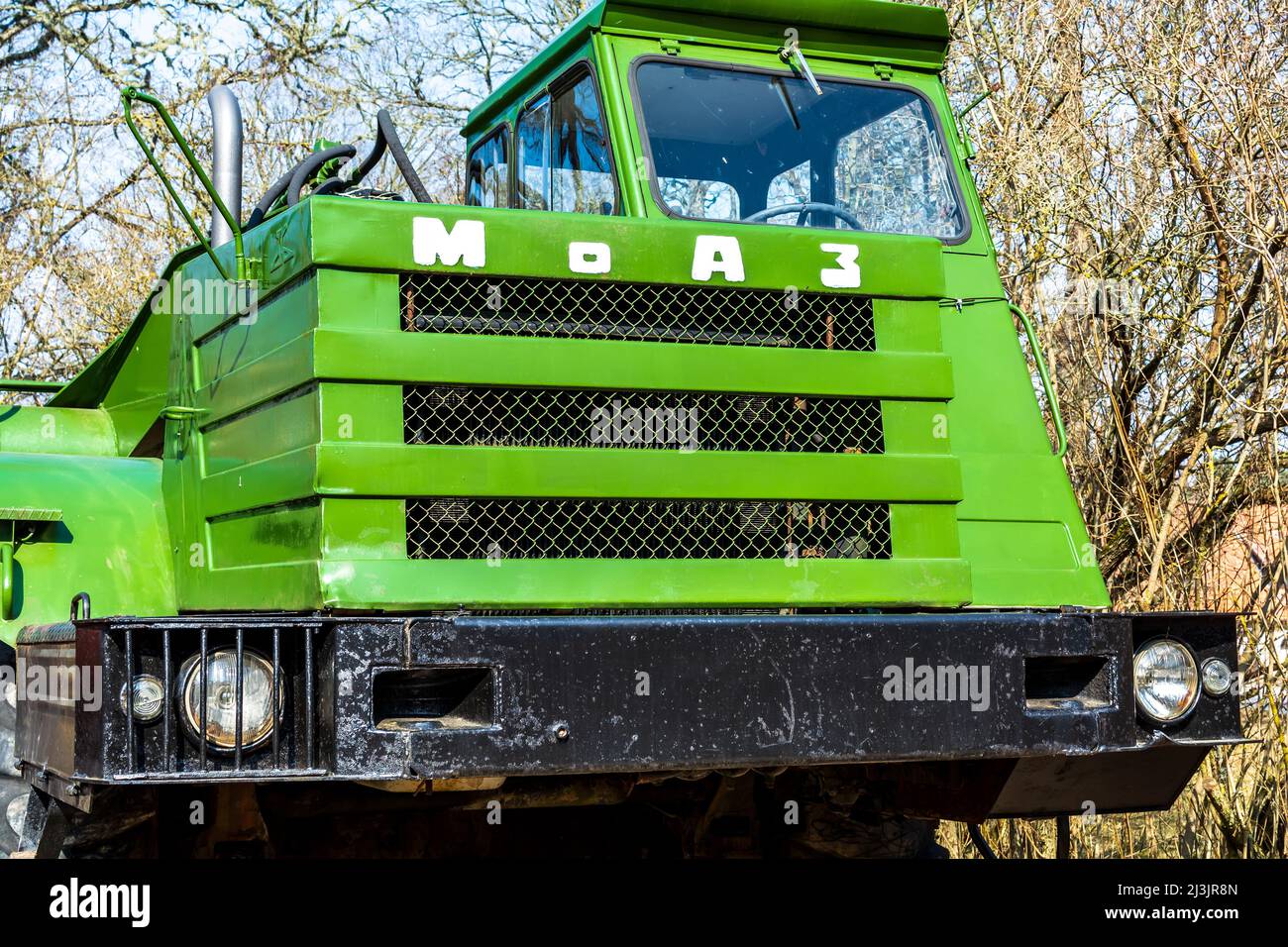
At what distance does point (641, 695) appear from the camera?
11.7ft

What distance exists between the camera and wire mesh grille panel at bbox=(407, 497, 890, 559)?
3811mm

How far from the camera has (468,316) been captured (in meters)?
3.84

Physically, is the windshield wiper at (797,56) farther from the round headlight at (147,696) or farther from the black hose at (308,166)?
the round headlight at (147,696)

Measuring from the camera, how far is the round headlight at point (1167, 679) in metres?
4.09

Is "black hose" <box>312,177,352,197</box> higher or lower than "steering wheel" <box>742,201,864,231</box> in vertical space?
higher

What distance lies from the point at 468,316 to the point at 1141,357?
199 inches

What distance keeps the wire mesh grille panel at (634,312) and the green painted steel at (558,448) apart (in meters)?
0.04

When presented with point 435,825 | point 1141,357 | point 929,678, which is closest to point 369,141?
point 1141,357

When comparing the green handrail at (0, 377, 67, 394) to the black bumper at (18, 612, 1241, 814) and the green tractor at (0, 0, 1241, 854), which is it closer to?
the green tractor at (0, 0, 1241, 854)

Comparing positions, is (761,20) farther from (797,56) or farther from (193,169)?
(193,169)

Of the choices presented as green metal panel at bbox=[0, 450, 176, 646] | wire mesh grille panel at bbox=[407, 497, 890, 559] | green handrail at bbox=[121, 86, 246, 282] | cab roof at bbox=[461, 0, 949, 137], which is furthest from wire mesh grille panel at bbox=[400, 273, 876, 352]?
green metal panel at bbox=[0, 450, 176, 646]

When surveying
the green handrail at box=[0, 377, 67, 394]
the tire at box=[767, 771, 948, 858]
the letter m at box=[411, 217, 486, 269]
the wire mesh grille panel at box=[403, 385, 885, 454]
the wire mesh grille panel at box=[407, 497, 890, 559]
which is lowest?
the tire at box=[767, 771, 948, 858]

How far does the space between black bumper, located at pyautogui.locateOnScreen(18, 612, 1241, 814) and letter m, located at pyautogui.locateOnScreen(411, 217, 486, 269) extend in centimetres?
92

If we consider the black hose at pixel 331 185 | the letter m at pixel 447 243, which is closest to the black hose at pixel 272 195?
the black hose at pixel 331 185
